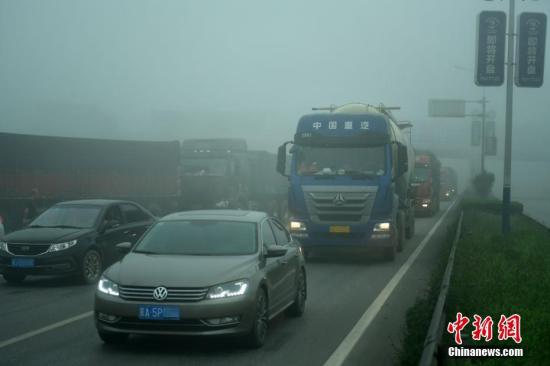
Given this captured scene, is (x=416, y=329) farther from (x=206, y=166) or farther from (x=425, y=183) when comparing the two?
(x=425, y=183)

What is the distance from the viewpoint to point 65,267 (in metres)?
14.5

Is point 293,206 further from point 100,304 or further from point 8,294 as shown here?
point 100,304

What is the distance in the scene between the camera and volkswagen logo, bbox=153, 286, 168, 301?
27.8 feet

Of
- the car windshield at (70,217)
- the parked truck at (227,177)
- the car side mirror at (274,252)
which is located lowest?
the parked truck at (227,177)

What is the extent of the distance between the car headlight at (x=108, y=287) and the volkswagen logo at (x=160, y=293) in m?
0.47

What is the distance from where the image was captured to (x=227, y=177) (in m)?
33.0

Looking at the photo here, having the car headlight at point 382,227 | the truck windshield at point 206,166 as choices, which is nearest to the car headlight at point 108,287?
the car headlight at point 382,227

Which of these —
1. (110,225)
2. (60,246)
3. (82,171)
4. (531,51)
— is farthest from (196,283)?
(82,171)

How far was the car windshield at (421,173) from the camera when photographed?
42134 mm

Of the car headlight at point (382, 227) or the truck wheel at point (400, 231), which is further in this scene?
the truck wheel at point (400, 231)

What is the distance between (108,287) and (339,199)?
1040cm

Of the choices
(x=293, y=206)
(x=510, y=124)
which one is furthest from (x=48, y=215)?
(x=510, y=124)

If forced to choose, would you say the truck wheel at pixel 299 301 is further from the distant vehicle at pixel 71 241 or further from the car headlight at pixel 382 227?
the car headlight at pixel 382 227

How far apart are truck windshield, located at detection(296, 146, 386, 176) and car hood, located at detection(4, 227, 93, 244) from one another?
5.94 meters
